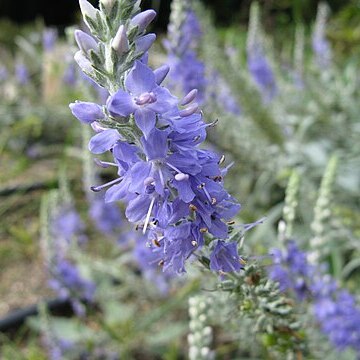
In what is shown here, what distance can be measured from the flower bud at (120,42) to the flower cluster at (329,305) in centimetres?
97

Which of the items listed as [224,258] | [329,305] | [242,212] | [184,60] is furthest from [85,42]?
[242,212]

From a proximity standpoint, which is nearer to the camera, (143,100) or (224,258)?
(143,100)

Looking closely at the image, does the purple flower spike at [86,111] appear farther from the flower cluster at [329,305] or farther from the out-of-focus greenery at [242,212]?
the flower cluster at [329,305]

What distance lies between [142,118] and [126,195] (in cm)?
18

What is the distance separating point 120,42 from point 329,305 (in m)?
1.30

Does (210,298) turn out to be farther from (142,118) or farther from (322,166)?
(322,166)

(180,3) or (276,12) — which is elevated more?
(180,3)

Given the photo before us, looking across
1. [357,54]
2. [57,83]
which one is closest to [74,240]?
[357,54]

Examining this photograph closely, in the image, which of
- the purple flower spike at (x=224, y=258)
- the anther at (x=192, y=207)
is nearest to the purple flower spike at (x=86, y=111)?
the anther at (x=192, y=207)

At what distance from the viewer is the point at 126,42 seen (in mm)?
944

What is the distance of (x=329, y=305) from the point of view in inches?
75.1

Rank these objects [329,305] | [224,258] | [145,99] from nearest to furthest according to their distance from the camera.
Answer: [145,99] < [224,258] < [329,305]

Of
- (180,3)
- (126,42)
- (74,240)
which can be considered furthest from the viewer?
(74,240)

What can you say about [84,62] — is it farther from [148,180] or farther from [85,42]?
[148,180]
